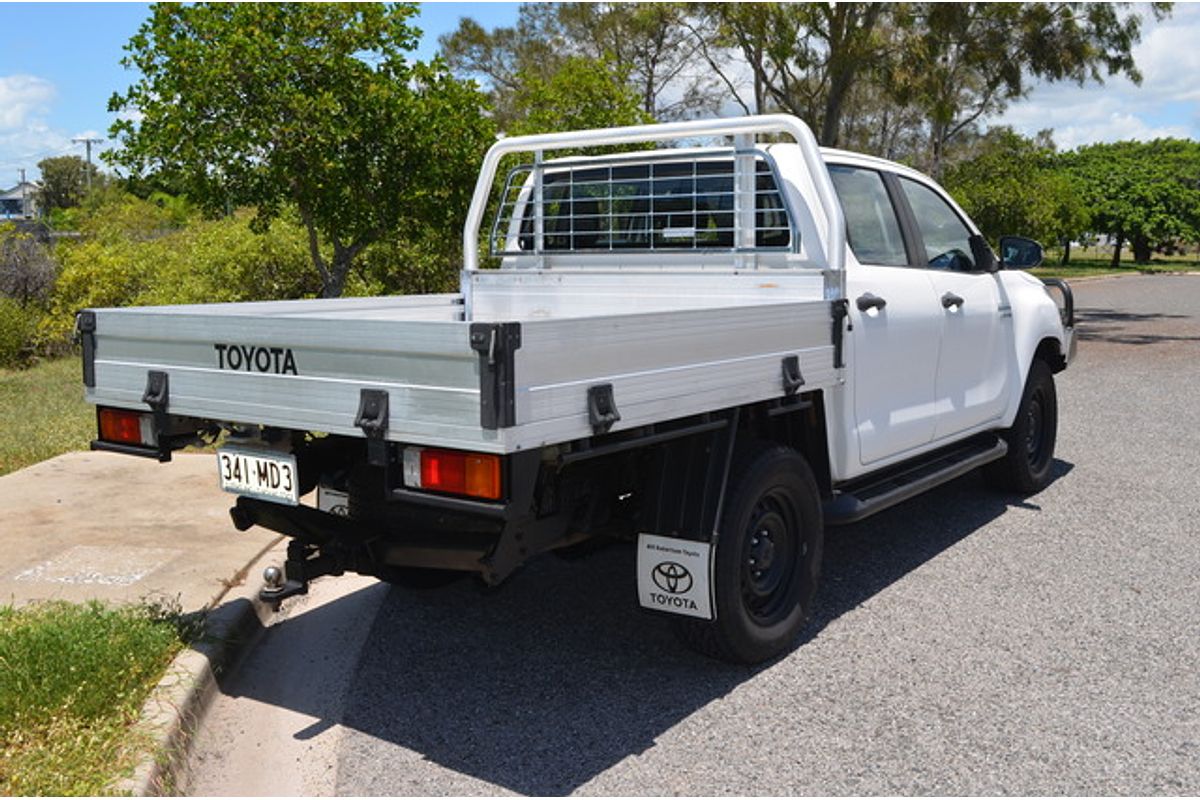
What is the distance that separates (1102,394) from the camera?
1157cm

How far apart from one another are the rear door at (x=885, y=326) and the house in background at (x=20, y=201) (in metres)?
→ 63.2

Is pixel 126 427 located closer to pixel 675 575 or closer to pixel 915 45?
pixel 675 575

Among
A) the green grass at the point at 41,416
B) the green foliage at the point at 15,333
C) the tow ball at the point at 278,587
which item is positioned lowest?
the green grass at the point at 41,416

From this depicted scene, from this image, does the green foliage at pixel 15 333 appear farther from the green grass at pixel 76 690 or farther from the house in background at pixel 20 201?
the house in background at pixel 20 201

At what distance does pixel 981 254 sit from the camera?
6.34 m

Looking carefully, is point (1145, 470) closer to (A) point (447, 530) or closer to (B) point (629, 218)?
(B) point (629, 218)

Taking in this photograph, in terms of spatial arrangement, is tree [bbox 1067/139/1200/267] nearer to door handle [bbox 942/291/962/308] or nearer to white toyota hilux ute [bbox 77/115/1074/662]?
door handle [bbox 942/291/962/308]

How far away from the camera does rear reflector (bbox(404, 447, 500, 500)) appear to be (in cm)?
330

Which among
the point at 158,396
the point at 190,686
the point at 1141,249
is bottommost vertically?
the point at 190,686

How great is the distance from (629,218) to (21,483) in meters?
4.29

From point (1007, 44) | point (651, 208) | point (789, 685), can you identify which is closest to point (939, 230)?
point (651, 208)

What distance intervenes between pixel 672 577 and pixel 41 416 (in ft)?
24.5

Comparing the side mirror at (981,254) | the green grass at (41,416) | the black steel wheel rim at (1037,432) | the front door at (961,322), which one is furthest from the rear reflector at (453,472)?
the green grass at (41,416)

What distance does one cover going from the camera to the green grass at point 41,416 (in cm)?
813
